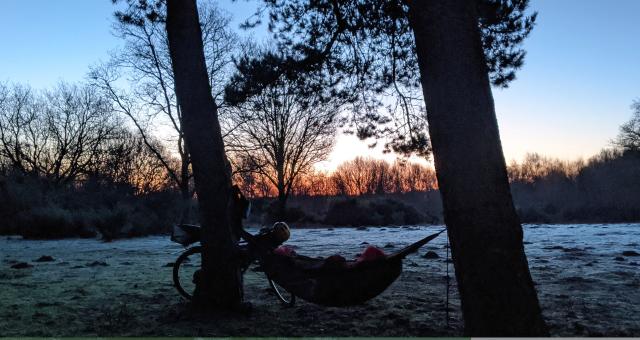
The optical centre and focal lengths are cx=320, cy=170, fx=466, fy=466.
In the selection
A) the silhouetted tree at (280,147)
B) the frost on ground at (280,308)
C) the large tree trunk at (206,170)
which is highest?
the silhouetted tree at (280,147)

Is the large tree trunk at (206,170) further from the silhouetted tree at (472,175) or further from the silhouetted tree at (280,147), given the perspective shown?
the silhouetted tree at (280,147)

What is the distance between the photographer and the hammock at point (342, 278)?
2.98m

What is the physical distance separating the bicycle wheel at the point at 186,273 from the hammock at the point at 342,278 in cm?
104

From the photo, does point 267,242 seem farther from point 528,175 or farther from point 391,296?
point 528,175

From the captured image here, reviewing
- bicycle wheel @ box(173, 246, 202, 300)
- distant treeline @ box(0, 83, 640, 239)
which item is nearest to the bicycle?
bicycle wheel @ box(173, 246, 202, 300)

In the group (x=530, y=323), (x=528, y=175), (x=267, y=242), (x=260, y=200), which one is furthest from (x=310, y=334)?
(x=528, y=175)

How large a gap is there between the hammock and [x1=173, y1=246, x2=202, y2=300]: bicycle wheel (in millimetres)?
1037

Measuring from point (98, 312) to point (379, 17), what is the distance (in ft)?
12.8

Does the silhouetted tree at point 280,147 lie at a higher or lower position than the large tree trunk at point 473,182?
higher

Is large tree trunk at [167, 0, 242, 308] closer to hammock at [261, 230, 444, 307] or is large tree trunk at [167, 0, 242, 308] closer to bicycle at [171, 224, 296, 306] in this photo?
bicycle at [171, 224, 296, 306]

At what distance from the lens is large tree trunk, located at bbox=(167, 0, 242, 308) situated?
11.8 ft

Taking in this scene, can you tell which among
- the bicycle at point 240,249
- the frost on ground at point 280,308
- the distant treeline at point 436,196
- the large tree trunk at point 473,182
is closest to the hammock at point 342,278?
the frost on ground at point 280,308

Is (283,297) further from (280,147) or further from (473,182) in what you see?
(280,147)

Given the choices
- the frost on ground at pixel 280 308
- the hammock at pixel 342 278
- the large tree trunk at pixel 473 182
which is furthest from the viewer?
the frost on ground at pixel 280 308
